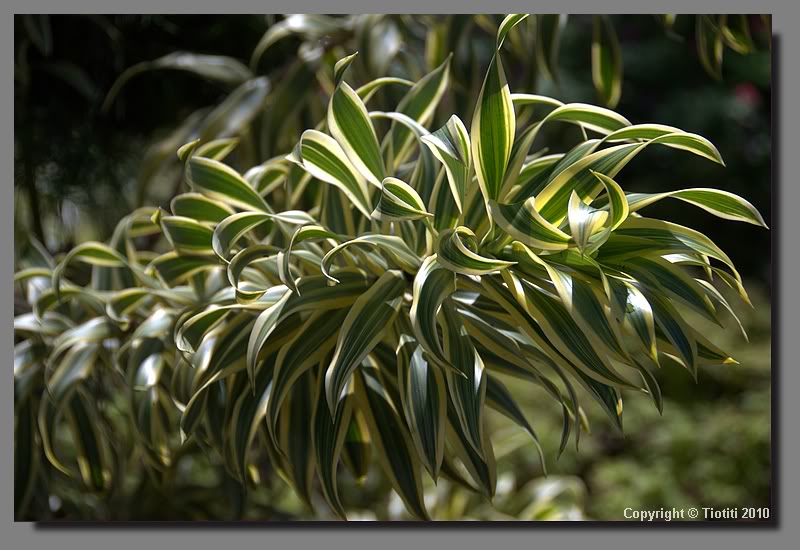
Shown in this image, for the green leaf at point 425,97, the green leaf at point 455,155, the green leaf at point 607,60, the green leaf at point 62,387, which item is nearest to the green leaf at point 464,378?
the green leaf at point 455,155

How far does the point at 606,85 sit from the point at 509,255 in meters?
0.62

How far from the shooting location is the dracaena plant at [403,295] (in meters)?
0.71

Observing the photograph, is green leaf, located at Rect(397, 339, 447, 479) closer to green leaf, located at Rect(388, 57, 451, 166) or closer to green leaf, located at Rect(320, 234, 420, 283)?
green leaf, located at Rect(320, 234, 420, 283)

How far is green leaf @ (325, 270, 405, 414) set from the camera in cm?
72

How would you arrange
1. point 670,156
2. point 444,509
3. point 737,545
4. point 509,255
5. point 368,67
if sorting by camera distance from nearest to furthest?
1. point 509,255
2. point 737,545
3. point 368,67
4. point 444,509
5. point 670,156

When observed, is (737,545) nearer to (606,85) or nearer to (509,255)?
(509,255)

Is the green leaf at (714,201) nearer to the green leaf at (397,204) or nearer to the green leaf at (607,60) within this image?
the green leaf at (397,204)

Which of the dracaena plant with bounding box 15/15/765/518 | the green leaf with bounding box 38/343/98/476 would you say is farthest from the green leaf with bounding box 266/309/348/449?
the green leaf with bounding box 38/343/98/476

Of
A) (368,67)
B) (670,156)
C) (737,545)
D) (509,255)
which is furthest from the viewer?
(670,156)

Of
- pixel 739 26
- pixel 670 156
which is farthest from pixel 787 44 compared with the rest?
pixel 670 156

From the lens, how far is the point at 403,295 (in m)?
0.79

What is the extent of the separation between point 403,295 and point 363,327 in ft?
0.20

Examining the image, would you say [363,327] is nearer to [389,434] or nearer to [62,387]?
[389,434]

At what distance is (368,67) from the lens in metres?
1.25
